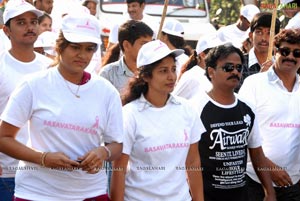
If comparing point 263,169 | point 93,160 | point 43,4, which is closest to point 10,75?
point 93,160

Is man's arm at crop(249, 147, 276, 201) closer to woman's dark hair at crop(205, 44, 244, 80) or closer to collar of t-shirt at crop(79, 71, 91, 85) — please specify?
woman's dark hair at crop(205, 44, 244, 80)

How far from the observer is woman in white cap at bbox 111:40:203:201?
4.90m

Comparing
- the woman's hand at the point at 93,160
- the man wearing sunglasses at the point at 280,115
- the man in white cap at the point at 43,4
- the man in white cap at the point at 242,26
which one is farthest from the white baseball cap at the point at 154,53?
the man in white cap at the point at 43,4

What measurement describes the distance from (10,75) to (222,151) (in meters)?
1.69

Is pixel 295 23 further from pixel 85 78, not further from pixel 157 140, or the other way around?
pixel 85 78

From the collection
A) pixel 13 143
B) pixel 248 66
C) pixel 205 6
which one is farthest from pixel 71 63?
pixel 205 6

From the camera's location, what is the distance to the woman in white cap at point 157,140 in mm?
4902

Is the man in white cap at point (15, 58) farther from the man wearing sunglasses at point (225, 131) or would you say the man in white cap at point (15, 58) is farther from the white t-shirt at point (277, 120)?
the white t-shirt at point (277, 120)

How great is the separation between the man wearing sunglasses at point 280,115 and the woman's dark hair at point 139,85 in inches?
39.0

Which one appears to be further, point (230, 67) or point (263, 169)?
point (263, 169)

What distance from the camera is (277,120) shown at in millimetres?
5902

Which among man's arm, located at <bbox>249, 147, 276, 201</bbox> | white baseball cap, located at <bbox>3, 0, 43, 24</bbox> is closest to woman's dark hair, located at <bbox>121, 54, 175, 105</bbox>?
man's arm, located at <bbox>249, 147, 276, 201</bbox>

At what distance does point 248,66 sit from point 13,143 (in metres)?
3.27

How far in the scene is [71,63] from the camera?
15.0 feet
